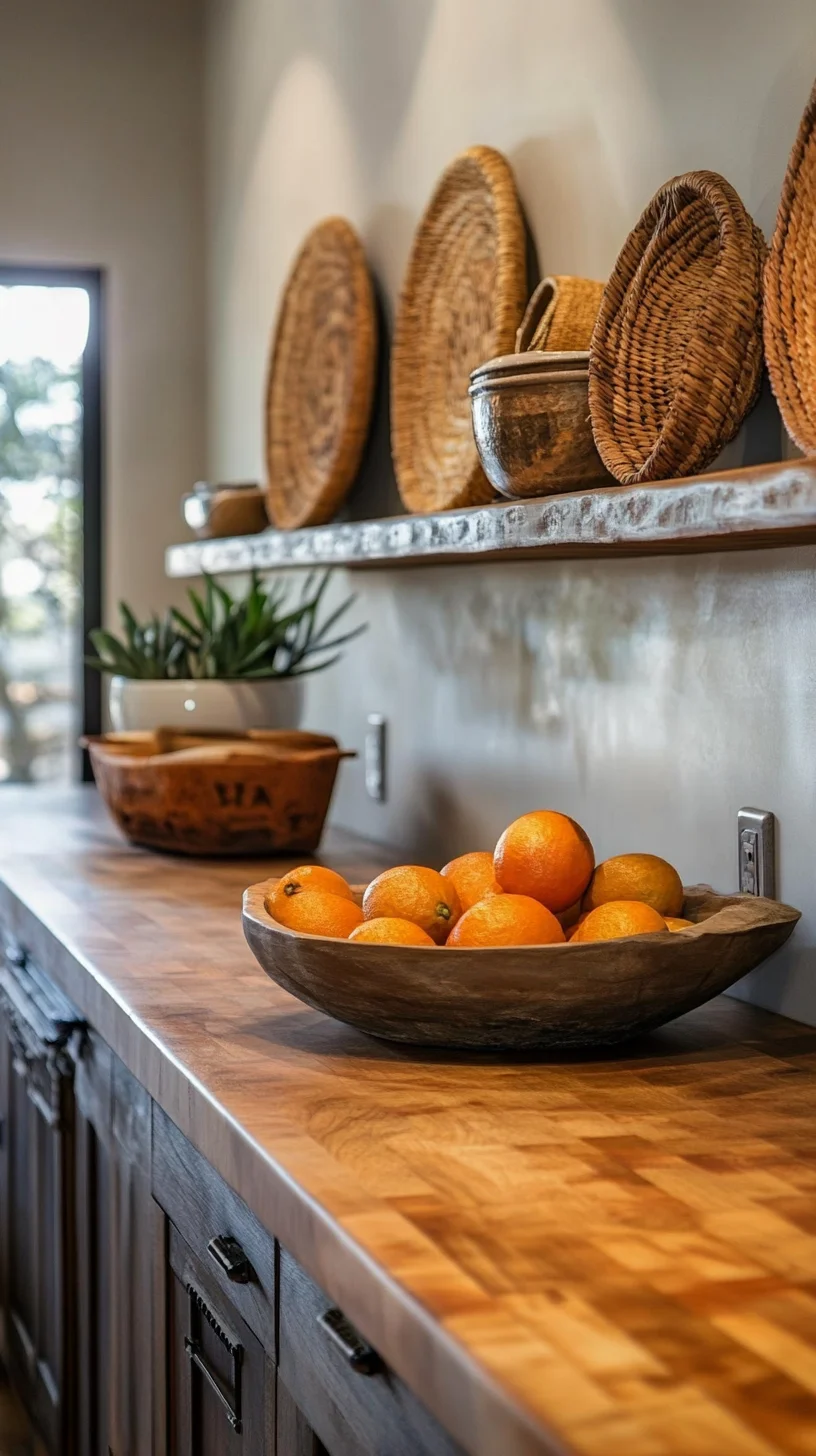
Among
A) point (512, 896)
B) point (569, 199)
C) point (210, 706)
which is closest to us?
point (512, 896)

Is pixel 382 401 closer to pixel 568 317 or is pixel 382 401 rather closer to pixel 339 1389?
pixel 568 317

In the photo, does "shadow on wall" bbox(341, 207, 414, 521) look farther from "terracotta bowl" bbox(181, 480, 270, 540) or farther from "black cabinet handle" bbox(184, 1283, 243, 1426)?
"black cabinet handle" bbox(184, 1283, 243, 1426)

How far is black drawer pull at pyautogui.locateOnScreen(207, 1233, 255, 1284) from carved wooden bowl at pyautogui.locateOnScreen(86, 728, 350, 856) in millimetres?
1204

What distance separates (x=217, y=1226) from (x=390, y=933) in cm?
28

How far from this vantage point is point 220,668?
9.35ft

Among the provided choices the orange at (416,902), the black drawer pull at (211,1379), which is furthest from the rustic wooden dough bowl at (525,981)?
the black drawer pull at (211,1379)

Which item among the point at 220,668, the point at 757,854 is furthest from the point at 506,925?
the point at 220,668

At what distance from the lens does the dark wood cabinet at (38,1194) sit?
80.8 inches

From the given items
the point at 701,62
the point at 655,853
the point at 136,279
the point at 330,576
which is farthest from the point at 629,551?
the point at 136,279

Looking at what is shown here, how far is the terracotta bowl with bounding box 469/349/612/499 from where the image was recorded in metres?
1.55

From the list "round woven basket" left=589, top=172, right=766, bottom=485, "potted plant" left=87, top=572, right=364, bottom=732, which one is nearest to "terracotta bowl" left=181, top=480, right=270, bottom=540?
"potted plant" left=87, top=572, right=364, bottom=732

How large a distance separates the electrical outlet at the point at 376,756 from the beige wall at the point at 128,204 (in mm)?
1175

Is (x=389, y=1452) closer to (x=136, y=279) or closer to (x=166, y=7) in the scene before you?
(x=136, y=279)

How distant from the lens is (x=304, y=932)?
141 cm
